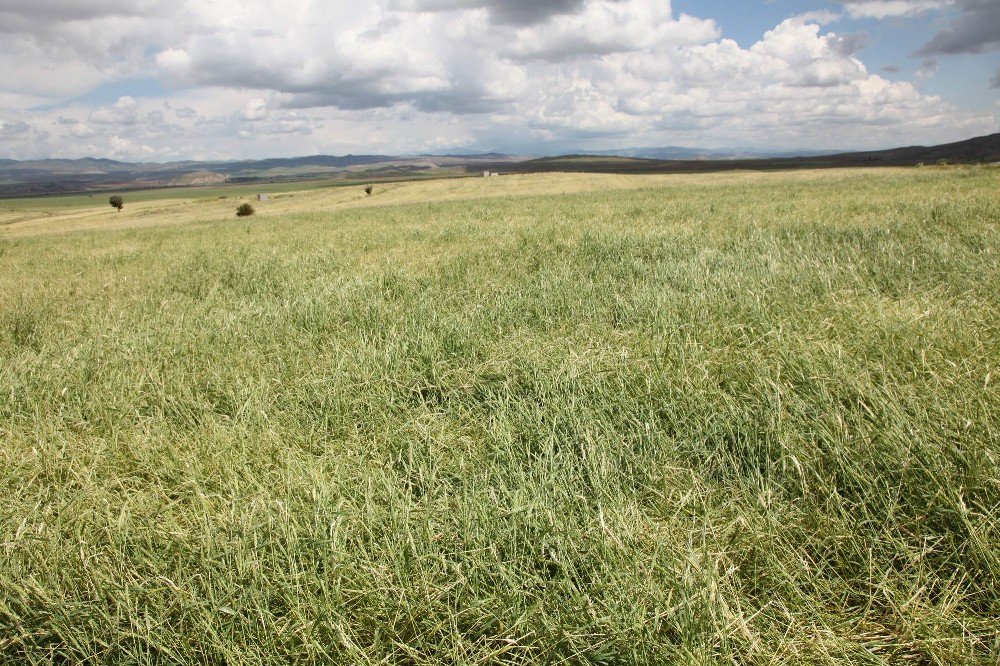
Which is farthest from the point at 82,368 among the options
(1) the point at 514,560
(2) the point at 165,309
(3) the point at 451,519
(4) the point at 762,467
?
(4) the point at 762,467

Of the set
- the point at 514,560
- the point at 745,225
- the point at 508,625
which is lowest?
the point at 508,625

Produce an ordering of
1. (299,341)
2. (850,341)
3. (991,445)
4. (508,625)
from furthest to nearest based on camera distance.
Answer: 1. (299,341)
2. (850,341)
3. (991,445)
4. (508,625)

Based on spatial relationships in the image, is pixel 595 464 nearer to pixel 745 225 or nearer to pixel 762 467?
pixel 762 467

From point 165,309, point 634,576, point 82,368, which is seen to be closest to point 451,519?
Result: point 634,576

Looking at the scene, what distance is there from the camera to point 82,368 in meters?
3.91

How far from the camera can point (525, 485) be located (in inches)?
86.1

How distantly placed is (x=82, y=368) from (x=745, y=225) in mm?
10129

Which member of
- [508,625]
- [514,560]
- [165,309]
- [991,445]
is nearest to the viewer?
[508,625]

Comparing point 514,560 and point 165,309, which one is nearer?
point 514,560

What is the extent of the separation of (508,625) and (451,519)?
1.82 ft

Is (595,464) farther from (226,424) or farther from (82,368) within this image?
(82,368)

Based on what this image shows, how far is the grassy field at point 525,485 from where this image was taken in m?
1.67

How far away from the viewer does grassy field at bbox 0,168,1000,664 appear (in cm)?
167

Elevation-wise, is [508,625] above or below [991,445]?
below
